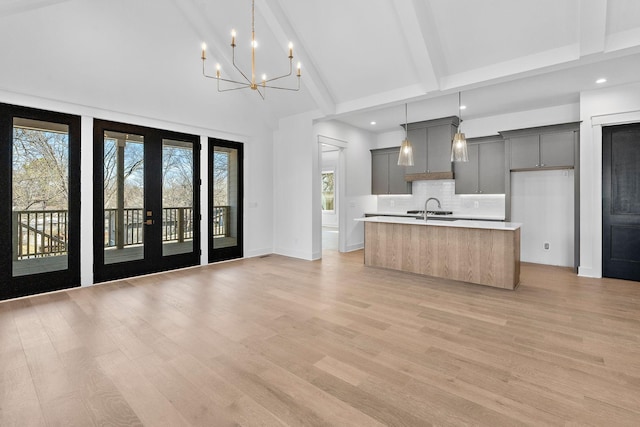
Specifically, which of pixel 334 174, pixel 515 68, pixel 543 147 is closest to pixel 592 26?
pixel 515 68

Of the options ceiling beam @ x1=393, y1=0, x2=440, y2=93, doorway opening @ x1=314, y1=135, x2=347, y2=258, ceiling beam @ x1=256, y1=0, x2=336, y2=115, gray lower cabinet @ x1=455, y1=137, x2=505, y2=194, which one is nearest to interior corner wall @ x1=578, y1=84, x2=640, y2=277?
gray lower cabinet @ x1=455, y1=137, x2=505, y2=194

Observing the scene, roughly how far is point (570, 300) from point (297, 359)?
346 centimetres

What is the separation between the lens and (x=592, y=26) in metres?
3.31

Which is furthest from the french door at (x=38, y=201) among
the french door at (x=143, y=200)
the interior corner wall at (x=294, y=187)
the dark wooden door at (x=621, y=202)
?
the dark wooden door at (x=621, y=202)

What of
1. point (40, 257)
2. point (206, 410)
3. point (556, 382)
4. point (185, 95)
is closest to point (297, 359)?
point (206, 410)

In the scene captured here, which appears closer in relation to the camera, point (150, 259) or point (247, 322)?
point (247, 322)

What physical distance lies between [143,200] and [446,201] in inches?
236

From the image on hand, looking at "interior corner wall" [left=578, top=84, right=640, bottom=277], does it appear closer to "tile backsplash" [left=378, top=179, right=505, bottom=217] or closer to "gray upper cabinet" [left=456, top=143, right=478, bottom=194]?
"tile backsplash" [left=378, top=179, right=505, bottom=217]

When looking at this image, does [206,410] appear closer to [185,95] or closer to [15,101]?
[15,101]

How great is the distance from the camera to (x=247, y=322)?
313cm

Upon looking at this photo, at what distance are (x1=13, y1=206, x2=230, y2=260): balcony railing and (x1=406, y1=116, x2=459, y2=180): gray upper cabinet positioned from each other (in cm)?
426

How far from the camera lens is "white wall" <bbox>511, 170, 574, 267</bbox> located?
18.2 feet

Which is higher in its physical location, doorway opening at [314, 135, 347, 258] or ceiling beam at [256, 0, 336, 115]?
ceiling beam at [256, 0, 336, 115]

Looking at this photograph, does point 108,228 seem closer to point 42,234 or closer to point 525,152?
point 42,234
